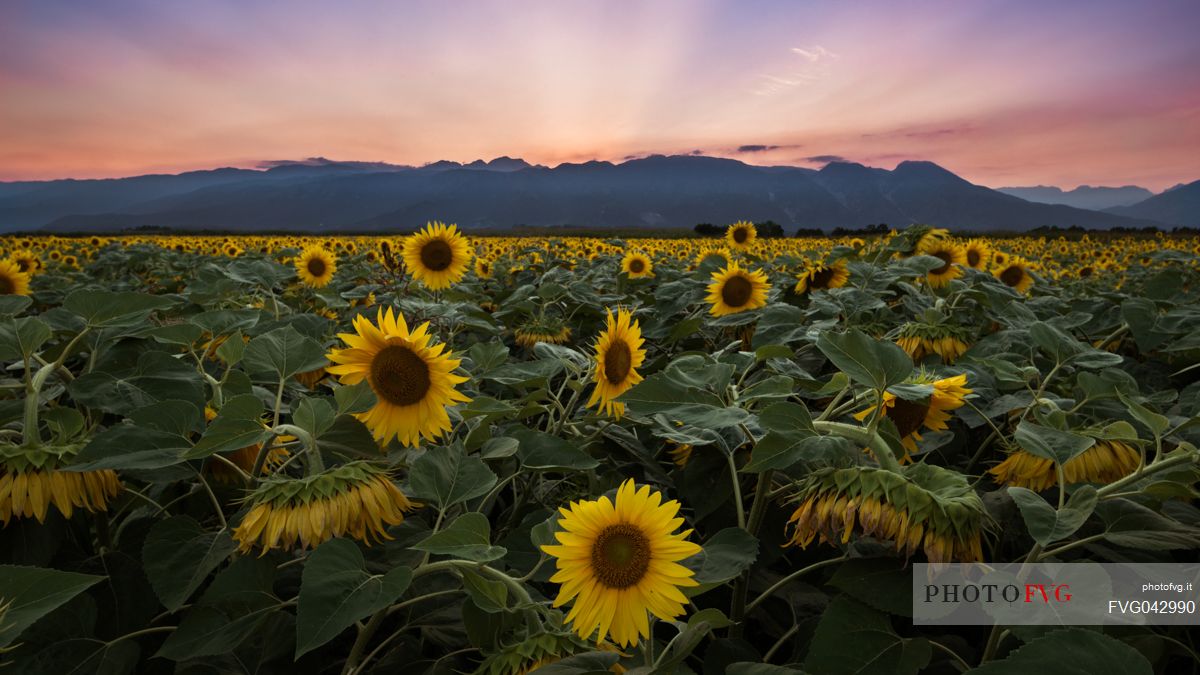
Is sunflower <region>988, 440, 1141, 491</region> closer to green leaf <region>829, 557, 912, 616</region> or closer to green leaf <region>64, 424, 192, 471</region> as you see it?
green leaf <region>829, 557, 912, 616</region>

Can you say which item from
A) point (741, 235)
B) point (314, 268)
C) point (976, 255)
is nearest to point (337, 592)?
point (314, 268)

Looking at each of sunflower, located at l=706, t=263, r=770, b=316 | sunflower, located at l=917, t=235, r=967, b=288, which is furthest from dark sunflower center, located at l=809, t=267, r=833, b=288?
sunflower, located at l=917, t=235, r=967, b=288

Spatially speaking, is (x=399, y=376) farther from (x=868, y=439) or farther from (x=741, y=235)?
(x=741, y=235)

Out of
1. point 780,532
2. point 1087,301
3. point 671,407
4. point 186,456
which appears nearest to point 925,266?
point 1087,301

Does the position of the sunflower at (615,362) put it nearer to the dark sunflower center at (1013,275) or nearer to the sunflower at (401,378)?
the sunflower at (401,378)

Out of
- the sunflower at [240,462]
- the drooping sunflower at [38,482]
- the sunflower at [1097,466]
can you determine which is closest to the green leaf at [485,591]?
the sunflower at [240,462]

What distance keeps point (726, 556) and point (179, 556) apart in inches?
43.1

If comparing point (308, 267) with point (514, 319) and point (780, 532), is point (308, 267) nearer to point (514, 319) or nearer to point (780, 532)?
point (514, 319)

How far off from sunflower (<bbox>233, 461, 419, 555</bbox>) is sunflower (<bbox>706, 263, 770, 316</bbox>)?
2.73m

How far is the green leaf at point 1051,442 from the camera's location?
4.11 feet

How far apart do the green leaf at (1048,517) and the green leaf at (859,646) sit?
28 centimetres

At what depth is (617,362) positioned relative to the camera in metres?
2.01

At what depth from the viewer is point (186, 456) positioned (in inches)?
46.8

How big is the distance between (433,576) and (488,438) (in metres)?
0.36
